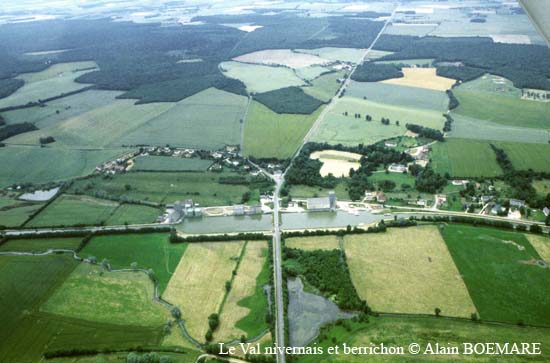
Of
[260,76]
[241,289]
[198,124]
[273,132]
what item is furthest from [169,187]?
[260,76]

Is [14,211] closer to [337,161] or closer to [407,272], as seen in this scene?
[337,161]

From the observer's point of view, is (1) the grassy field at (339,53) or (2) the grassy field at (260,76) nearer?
(2) the grassy field at (260,76)

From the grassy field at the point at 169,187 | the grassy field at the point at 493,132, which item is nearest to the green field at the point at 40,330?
the grassy field at the point at 169,187

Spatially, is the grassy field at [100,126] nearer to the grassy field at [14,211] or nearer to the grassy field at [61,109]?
the grassy field at [61,109]

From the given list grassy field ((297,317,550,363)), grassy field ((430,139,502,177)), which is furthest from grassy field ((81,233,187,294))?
grassy field ((430,139,502,177))

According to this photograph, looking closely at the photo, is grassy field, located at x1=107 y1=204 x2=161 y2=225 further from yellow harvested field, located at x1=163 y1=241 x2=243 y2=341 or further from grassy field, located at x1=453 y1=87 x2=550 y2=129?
grassy field, located at x1=453 y1=87 x2=550 y2=129
